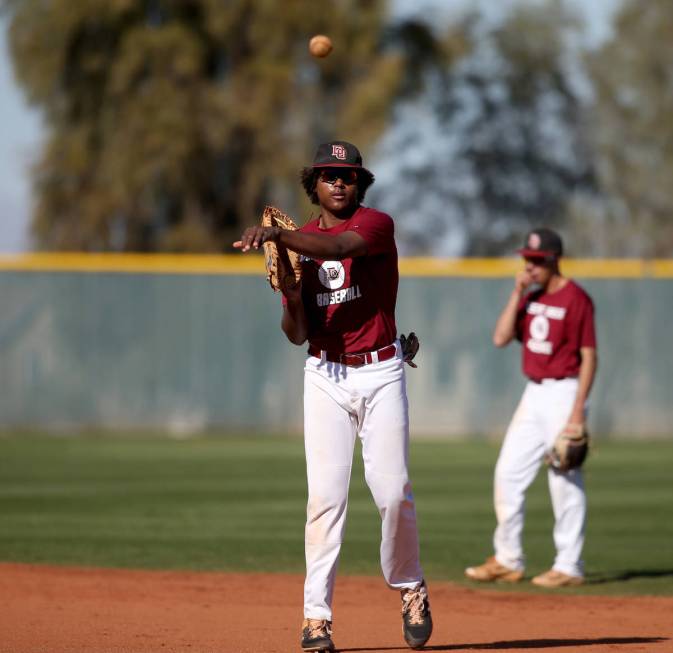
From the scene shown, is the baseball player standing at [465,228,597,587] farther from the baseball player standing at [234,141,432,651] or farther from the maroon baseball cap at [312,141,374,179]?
the maroon baseball cap at [312,141,374,179]

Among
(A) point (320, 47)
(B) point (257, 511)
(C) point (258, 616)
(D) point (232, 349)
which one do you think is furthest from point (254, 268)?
(C) point (258, 616)

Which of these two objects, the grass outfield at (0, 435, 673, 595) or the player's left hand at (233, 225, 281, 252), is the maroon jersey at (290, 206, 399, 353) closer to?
the player's left hand at (233, 225, 281, 252)

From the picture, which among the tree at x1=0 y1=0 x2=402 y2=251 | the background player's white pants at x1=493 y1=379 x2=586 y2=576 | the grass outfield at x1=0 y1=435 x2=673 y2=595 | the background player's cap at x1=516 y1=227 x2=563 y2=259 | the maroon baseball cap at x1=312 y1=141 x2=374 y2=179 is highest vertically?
the tree at x1=0 y1=0 x2=402 y2=251

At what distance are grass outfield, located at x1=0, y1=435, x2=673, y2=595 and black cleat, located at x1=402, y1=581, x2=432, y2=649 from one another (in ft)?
7.50

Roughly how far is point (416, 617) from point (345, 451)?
75 cm

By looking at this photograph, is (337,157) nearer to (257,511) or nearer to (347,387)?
(347,387)

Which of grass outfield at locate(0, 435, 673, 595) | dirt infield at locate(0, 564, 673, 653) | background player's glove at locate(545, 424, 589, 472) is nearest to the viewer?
dirt infield at locate(0, 564, 673, 653)

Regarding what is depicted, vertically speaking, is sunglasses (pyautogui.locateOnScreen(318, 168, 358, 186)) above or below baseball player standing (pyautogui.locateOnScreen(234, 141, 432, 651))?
above

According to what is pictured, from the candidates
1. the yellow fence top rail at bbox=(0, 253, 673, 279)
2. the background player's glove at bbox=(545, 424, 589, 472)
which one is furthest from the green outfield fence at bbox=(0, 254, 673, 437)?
the background player's glove at bbox=(545, 424, 589, 472)

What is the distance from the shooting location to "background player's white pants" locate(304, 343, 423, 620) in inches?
220

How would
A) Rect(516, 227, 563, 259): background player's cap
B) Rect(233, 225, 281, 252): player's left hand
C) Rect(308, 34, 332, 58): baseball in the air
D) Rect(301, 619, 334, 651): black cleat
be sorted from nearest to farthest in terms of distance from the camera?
Rect(233, 225, 281, 252): player's left hand → Rect(301, 619, 334, 651): black cleat → Rect(516, 227, 563, 259): background player's cap → Rect(308, 34, 332, 58): baseball in the air

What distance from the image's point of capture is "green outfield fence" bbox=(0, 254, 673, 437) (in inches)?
774

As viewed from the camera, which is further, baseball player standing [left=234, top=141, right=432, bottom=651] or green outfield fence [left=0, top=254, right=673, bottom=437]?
green outfield fence [left=0, top=254, right=673, bottom=437]

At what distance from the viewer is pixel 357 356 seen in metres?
5.63
